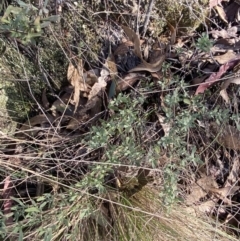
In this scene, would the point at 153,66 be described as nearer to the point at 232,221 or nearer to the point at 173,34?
the point at 173,34

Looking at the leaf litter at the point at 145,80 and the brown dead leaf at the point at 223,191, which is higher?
the leaf litter at the point at 145,80

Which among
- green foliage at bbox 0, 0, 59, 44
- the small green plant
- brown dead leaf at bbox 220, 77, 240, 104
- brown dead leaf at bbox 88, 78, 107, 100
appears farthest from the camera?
brown dead leaf at bbox 88, 78, 107, 100

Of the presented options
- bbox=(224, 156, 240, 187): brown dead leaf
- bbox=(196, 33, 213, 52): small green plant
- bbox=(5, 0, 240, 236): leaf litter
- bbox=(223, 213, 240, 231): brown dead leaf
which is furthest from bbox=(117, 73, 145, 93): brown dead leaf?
bbox=(223, 213, 240, 231): brown dead leaf

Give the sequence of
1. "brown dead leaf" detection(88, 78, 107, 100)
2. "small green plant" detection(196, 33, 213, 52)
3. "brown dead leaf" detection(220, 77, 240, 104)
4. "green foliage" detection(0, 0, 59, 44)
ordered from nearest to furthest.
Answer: "green foliage" detection(0, 0, 59, 44) < "small green plant" detection(196, 33, 213, 52) < "brown dead leaf" detection(220, 77, 240, 104) < "brown dead leaf" detection(88, 78, 107, 100)

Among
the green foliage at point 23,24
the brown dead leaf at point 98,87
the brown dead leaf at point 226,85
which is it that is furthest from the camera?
the brown dead leaf at point 98,87

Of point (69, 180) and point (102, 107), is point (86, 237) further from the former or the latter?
point (102, 107)

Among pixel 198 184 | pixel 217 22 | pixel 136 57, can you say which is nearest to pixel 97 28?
pixel 136 57

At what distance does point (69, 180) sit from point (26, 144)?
0.78 feet

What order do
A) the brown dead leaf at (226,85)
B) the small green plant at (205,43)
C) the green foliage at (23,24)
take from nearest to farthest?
the green foliage at (23,24)
the small green plant at (205,43)
the brown dead leaf at (226,85)

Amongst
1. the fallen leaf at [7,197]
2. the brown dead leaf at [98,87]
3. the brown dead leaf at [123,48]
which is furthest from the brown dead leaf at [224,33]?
the fallen leaf at [7,197]

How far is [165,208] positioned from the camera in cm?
166

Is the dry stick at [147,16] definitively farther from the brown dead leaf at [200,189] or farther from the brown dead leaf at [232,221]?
the brown dead leaf at [232,221]

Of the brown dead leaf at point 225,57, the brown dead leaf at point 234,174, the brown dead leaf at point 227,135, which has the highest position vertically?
the brown dead leaf at point 225,57

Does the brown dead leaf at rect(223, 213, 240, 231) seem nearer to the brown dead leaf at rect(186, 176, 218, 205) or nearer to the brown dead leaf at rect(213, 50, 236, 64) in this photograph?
the brown dead leaf at rect(186, 176, 218, 205)
